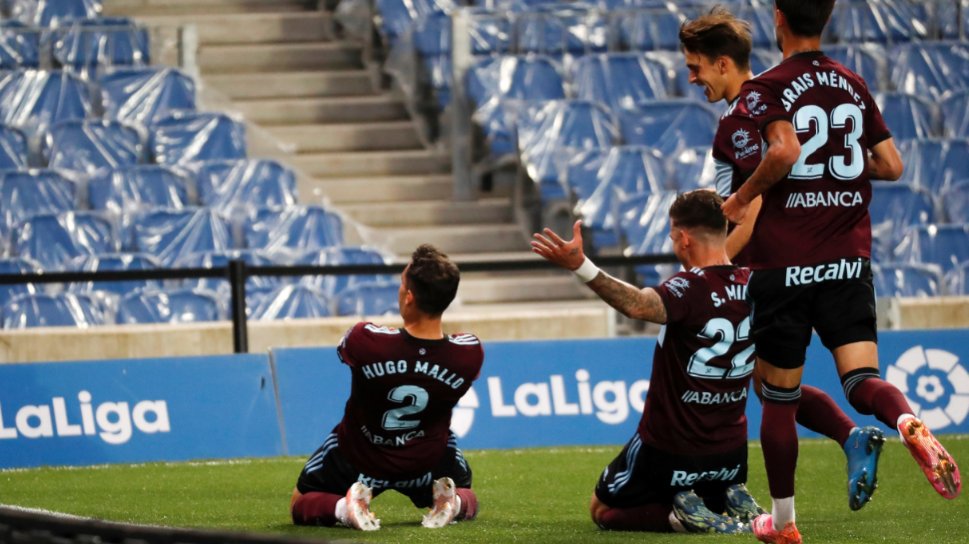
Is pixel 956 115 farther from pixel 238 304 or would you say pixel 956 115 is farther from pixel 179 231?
pixel 238 304

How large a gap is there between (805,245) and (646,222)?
7.40 meters

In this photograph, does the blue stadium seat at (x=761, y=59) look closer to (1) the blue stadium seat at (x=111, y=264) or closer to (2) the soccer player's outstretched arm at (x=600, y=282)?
(1) the blue stadium seat at (x=111, y=264)

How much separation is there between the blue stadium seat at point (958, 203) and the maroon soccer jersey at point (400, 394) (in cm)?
817

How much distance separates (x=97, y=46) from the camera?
1442 centimetres

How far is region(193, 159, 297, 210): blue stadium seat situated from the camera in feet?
42.8

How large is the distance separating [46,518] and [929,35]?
1369 centimetres

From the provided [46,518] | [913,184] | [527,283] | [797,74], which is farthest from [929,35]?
[46,518]

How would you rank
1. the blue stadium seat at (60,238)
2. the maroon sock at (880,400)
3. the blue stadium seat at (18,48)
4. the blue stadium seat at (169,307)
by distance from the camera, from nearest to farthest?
the maroon sock at (880,400), the blue stadium seat at (169,307), the blue stadium seat at (60,238), the blue stadium seat at (18,48)

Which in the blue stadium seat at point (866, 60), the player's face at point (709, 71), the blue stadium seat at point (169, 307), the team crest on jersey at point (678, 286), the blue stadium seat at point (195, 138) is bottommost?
the blue stadium seat at point (169, 307)

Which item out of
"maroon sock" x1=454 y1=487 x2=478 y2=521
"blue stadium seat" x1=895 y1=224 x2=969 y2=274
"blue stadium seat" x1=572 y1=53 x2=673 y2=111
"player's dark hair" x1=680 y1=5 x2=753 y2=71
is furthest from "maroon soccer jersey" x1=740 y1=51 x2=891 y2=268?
"blue stadium seat" x1=572 y1=53 x2=673 y2=111

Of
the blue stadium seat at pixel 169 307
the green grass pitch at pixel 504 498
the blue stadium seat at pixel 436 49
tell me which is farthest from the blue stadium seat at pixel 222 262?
the blue stadium seat at pixel 436 49

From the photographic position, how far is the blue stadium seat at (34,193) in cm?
1248

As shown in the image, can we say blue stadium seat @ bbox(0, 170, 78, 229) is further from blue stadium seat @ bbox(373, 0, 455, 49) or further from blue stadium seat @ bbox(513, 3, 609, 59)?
blue stadium seat @ bbox(513, 3, 609, 59)

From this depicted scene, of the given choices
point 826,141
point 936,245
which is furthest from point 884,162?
point 936,245
